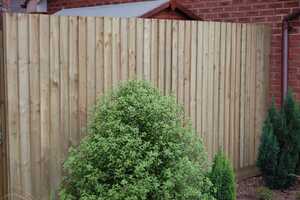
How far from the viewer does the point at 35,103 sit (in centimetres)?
450

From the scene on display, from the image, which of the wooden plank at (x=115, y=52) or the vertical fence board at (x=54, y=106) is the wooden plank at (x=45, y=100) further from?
the wooden plank at (x=115, y=52)

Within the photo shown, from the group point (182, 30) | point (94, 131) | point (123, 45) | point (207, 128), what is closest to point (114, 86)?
point (123, 45)

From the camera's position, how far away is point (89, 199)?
4.14m

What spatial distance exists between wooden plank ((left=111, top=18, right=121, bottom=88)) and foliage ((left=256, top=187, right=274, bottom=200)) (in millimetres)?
2243

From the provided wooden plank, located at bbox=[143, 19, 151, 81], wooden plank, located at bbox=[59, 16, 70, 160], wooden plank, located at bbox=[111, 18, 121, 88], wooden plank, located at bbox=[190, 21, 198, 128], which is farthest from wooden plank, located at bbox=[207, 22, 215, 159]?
wooden plank, located at bbox=[59, 16, 70, 160]

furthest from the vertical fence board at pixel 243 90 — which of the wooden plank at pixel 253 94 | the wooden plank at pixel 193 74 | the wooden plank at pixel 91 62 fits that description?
the wooden plank at pixel 91 62

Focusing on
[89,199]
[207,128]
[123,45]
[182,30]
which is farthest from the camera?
[207,128]

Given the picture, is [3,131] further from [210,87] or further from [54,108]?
[210,87]

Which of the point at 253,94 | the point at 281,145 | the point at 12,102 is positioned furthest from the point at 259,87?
the point at 12,102

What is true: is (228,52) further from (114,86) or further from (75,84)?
(75,84)

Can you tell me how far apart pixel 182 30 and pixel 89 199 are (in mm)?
2434

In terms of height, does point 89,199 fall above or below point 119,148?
below

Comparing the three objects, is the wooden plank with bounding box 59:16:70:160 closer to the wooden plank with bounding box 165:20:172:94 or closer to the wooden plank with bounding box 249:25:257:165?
the wooden plank with bounding box 165:20:172:94

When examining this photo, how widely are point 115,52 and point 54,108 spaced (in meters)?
0.89
